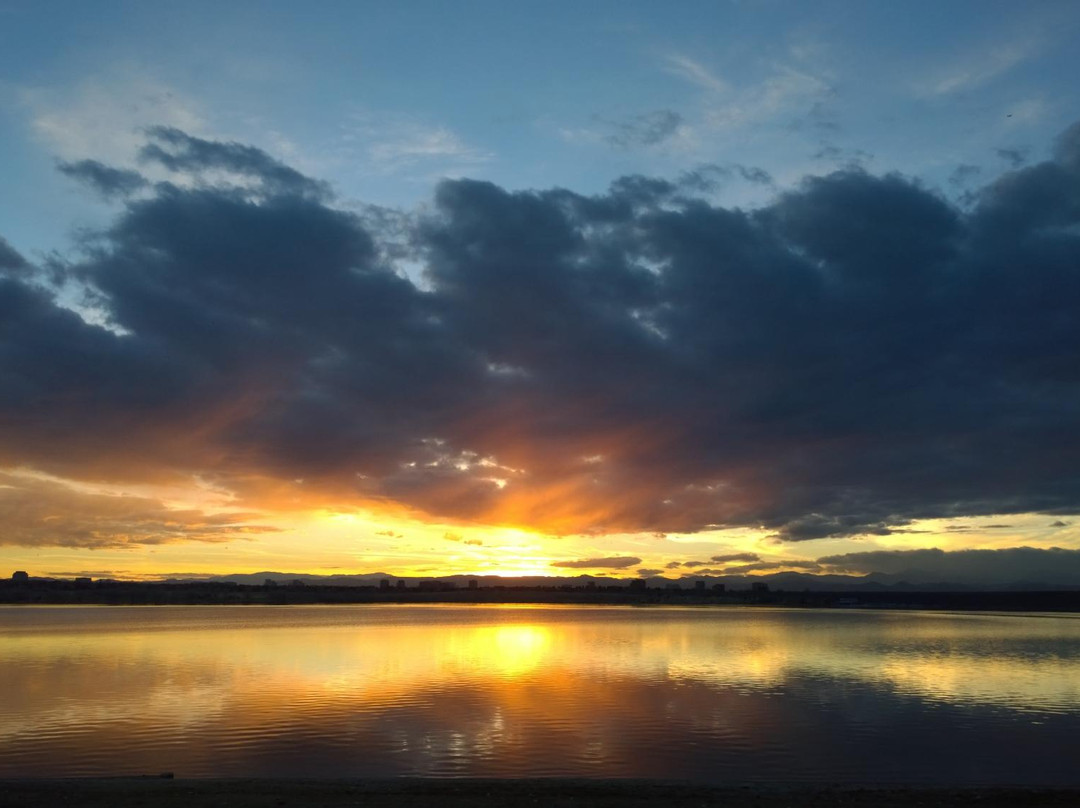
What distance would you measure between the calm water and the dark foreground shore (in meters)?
3.37

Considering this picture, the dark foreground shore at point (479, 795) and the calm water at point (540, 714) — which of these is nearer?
the dark foreground shore at point (479, 795)

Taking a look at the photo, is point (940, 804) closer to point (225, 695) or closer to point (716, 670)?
point (225, 695)

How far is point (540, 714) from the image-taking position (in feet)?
144

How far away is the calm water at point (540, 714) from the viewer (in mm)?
32156

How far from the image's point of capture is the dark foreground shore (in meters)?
23.5

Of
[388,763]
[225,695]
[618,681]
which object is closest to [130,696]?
[225,695]

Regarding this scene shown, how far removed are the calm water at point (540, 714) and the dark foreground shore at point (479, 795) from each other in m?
3.37

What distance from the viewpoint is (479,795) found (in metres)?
24.8

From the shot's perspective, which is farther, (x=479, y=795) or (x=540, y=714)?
(x=540, y=714)

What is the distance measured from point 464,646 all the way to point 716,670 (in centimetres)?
3461

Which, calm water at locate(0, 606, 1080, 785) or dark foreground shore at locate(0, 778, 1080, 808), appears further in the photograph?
calm water at locate(0, 606, 1080, 785)

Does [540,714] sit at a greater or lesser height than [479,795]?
lesser

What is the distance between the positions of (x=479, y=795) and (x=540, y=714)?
1965 cm

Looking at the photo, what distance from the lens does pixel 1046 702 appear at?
1981 inches
